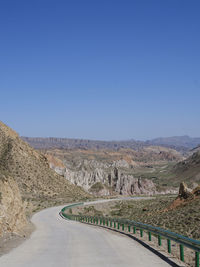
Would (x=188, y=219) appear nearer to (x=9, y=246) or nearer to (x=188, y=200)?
(x=188, y=200)

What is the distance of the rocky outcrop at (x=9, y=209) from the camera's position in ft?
69.3

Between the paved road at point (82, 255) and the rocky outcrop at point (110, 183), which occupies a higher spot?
the paved road at point (82, 255)

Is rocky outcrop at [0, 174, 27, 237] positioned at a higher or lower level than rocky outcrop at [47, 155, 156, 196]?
higher

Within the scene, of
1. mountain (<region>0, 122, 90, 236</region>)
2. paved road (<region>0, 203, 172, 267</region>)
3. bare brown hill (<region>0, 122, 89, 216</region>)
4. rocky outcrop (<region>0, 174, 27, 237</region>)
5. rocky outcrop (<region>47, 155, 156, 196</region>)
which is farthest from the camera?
rocky outcrop (<region>47, 155, 156, 196</region>)

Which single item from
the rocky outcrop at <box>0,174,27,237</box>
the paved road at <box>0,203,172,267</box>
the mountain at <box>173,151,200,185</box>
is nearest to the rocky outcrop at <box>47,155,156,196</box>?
the mountain at <box>173,151,200,185</box>

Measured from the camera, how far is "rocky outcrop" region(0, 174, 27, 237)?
21.1 meters

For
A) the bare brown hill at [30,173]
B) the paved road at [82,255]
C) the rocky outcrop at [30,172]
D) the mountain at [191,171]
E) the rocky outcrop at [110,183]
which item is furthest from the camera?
the mountain at [191,171]

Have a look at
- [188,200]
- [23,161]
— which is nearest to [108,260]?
[188,200]

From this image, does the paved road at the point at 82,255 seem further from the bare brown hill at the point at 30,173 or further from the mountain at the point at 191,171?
the mountain at the point at 191,171

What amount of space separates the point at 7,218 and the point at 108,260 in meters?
9.99

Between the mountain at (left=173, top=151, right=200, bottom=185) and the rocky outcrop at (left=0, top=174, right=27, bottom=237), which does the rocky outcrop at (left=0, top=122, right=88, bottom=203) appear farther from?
the mountain at (left=173, top=151, right=200, bottom=185)

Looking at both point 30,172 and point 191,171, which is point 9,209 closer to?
point 30,172

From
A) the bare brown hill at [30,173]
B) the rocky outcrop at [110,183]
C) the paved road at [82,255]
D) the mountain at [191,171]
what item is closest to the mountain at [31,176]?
the bare brown hill at [30,173]

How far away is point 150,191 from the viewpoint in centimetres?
11538
